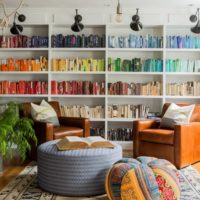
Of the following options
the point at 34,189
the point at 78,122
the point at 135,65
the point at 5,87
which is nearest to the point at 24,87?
the point at 5,87

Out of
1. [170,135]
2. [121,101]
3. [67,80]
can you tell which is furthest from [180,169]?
[67,80]

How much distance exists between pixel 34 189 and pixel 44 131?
1.19 metres

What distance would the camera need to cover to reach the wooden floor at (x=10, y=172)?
13.3 feet

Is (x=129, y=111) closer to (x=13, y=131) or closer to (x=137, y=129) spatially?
(x=137, y=129)

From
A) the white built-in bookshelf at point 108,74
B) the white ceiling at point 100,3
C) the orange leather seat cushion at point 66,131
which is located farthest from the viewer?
the white built-in bookshelf at point 108,74

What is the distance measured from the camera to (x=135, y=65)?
6.20m

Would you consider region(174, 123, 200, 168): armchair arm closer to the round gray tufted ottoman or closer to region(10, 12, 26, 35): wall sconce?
the round gray tufted ottoman

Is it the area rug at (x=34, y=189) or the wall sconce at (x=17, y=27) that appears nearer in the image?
the area rug at (x=34, y=189)

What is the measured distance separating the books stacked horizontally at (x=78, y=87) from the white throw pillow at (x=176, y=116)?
1.39 m

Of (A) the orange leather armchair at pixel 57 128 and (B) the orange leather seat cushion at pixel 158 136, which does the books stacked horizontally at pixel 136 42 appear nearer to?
(A) the orange leather armchair at pixel 57 128

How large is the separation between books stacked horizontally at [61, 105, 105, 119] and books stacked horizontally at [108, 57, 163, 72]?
77 cm

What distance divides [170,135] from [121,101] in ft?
6.40

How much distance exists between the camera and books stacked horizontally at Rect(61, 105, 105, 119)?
6277mm

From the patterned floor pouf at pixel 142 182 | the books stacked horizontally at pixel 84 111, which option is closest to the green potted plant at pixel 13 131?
the patterned floor pouf at pixel 142 182
